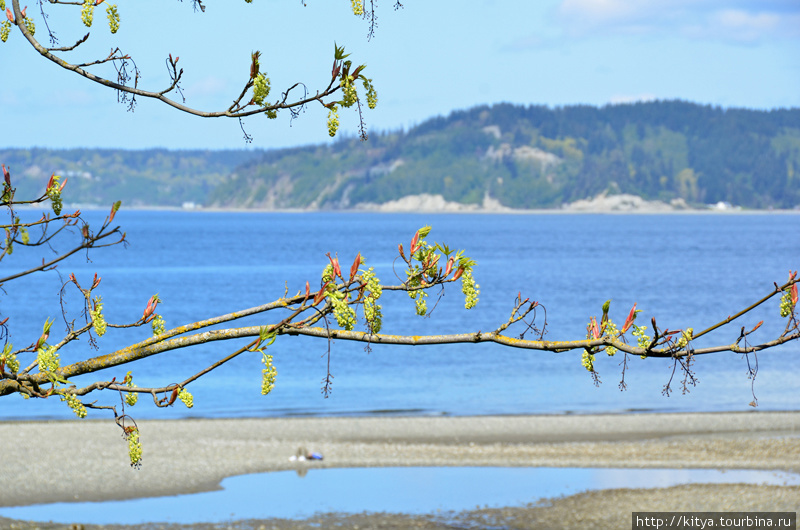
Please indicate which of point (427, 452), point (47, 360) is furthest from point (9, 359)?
point (427, 452)

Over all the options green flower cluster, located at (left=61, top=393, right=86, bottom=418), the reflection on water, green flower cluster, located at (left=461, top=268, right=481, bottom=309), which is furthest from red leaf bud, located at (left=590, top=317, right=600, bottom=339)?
the reflection on water

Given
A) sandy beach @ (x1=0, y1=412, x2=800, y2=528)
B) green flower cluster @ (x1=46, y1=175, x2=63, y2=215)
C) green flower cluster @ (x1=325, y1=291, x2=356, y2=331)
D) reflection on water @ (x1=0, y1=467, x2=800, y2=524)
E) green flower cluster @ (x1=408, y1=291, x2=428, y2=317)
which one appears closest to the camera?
green flower cluster @ (x1=325, y1=291, x2=356, y2=331)

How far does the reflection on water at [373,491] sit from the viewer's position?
1855 cm

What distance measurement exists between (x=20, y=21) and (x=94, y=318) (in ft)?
4.94

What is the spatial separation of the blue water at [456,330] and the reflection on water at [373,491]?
9.46 m

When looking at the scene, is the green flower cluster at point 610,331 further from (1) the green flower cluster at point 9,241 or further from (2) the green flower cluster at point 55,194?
(1) the green flower cluster at point 9,241

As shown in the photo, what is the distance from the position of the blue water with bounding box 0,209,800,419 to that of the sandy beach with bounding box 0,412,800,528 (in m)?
3.03

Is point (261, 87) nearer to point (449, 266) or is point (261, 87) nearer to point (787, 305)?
point (449, 266)

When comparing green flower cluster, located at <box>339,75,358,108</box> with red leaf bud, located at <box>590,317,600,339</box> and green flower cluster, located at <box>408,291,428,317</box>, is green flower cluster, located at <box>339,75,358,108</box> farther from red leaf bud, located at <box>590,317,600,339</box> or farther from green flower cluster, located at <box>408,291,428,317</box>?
red leaf bud, located at <box>590,317,600,339</box>

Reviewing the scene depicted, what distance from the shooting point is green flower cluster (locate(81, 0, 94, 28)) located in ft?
13.4

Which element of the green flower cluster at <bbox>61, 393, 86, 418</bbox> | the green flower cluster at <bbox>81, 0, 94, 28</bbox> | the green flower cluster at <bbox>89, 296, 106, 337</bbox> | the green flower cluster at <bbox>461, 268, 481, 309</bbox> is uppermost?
the green flower cluster at <bbox>81, 0, 94, 28</bbox>

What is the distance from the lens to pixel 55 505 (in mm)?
19422

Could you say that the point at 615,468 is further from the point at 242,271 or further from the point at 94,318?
the point at 242,271

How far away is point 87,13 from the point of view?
4.14 m
